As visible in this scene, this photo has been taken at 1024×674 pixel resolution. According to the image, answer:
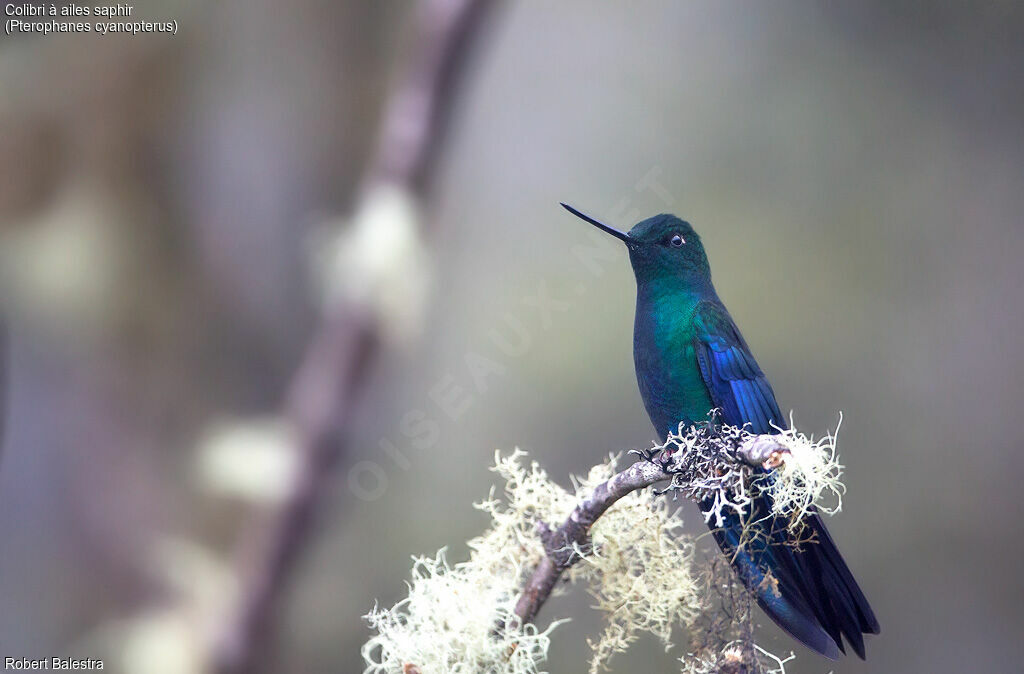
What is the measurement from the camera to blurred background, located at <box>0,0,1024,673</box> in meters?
2.39

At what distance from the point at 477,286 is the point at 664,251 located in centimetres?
139

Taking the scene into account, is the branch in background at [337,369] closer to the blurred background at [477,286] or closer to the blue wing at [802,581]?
the blurred background at [477,286]

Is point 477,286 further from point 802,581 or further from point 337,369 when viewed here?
point 802,581

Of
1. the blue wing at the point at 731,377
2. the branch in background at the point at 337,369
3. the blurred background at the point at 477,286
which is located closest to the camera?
the blue wing at the point at 731,377

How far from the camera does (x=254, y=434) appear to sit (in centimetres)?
249

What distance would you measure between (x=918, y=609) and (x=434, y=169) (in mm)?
1687

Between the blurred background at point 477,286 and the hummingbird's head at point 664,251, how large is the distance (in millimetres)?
907

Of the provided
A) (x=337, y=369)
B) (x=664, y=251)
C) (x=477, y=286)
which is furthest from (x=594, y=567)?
(x=477, y=286)

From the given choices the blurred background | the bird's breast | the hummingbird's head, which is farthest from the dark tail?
the blurred background

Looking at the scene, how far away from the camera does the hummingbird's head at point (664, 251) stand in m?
1.34

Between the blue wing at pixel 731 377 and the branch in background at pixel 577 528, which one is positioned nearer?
the branch in background at pixel 577 528

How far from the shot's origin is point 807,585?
40.7 inches

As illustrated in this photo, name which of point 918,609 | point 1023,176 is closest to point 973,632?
point 918,609

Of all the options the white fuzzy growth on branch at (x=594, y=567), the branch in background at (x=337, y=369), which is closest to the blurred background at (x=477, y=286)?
the branch in background at (x=337, y=369)
